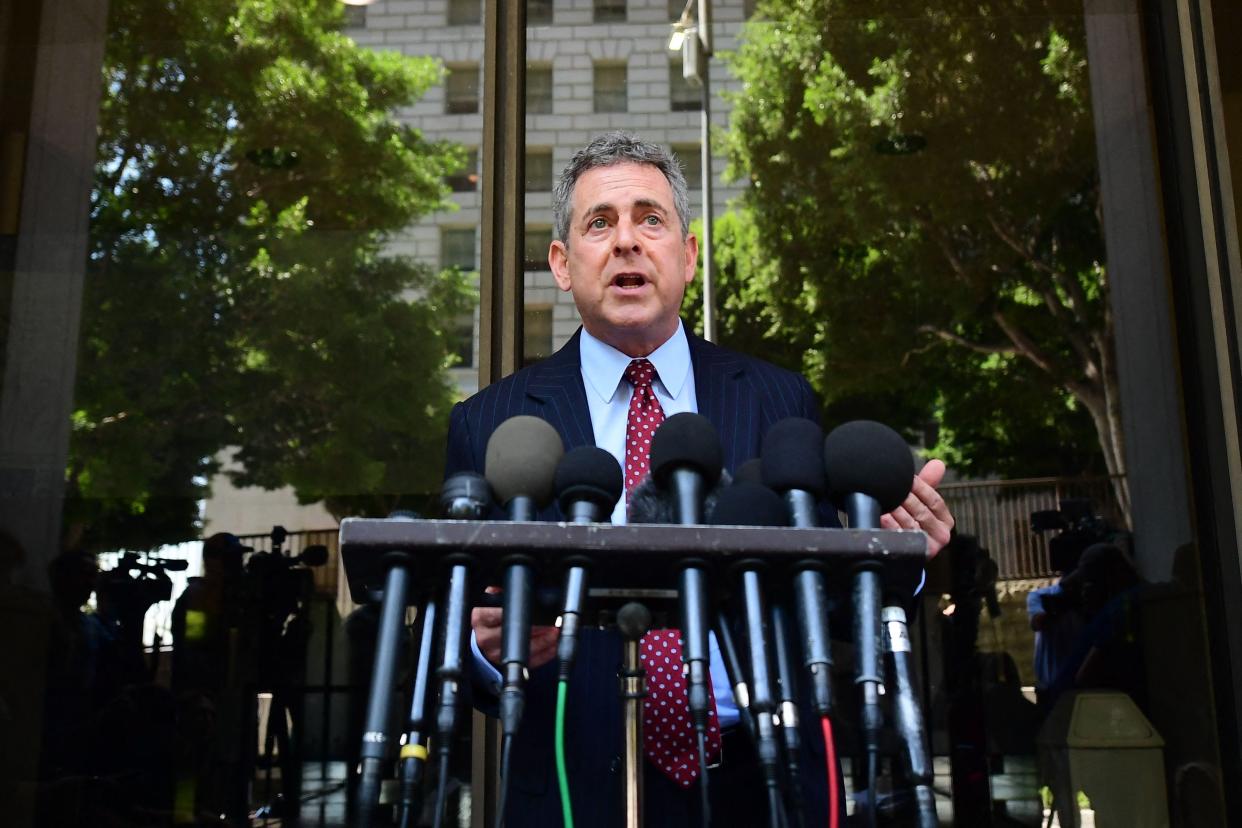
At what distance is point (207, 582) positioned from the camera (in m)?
6.09

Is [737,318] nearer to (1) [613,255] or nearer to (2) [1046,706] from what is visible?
(2) [1046,706]

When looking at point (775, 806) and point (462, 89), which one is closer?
point (775, 806)

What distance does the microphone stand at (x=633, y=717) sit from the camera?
4.44 ft

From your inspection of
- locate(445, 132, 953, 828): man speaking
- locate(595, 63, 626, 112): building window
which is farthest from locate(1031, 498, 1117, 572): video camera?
locate(445, 132, 953, 828): man speaking

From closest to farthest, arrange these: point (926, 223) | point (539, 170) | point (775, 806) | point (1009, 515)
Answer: point (775, 806)
point (539, 170)
point (1009, 515)
point (926, 223)

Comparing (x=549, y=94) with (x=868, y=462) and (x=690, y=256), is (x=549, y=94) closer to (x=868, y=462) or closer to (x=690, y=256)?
(x=690, y=256)

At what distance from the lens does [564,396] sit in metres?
2.11

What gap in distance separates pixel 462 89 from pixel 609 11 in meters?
0.75

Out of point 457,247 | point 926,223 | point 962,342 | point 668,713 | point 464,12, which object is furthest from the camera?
point 926,223

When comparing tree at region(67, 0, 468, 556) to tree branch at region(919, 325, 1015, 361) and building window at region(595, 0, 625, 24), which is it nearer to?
building window at region(595, 0, 625, 24)

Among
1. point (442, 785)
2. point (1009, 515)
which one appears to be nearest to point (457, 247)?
point (1009, 515)

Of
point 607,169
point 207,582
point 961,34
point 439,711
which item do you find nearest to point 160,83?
point 207,582

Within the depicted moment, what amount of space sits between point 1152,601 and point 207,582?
4402mm

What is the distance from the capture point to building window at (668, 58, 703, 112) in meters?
5.79
